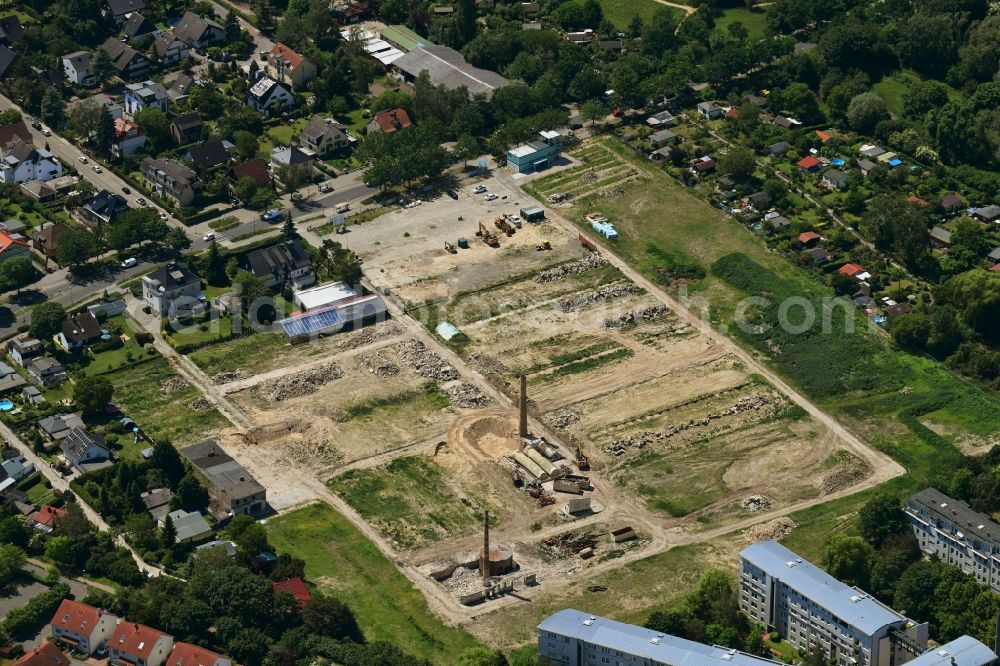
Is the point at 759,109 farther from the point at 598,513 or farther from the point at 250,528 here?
the point at 250,528

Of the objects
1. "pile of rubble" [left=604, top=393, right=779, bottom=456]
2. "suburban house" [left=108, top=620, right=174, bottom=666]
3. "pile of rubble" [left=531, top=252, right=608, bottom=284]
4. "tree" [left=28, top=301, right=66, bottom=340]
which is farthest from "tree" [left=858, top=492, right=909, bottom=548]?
"tree" [left=28, top=301, right=66, bottom=340]

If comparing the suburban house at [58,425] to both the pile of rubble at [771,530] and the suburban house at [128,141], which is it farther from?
the pile of rubble at [771,530]

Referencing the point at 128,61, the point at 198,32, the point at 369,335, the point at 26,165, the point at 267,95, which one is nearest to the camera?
the point at 369,335

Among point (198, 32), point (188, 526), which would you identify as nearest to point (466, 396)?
point (188, 526)

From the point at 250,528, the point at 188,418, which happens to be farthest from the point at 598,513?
the point at 188,418

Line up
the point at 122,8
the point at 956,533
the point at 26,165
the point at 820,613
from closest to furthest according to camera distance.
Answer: the point at 820,613, the point at 956,533, the point at 26,165, the point at 122,8

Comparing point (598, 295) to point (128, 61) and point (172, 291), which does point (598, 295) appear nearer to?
point (172, 291)

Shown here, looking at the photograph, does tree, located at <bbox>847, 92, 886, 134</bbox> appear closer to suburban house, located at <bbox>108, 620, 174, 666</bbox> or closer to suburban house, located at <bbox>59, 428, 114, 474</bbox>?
suburban house, located at <bbox>59, 428, 114, 474</bbox>
